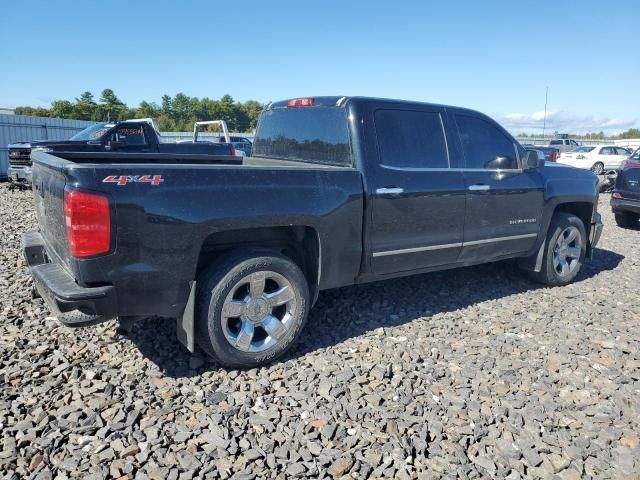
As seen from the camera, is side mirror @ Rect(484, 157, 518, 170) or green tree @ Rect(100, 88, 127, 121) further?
green tree @ Rect(100, 88, 127, 121)

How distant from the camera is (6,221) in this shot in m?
8.72

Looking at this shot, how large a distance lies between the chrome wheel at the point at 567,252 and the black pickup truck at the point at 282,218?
40cm

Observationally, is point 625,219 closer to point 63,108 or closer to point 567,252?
point 567,252

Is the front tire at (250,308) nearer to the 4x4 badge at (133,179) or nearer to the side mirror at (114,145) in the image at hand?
the 4x4 badge at (133,179)

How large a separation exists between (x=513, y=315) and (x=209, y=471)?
333cm

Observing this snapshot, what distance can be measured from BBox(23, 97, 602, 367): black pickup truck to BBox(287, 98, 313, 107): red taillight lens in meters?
0.03

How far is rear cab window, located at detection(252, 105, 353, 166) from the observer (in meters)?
4.05

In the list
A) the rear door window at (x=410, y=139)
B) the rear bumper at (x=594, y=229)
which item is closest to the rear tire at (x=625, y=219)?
the rear bumper at (x=594, y=229)

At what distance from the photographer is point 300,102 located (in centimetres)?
455

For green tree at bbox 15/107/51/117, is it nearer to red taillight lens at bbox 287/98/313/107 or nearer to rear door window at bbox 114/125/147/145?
rear door window at bbox 114/125/147/145

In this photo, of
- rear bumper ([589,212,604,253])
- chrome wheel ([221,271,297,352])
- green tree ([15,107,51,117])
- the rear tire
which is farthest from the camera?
green tree ([15,107,51,117])

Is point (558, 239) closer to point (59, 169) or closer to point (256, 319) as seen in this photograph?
point (256, 319)

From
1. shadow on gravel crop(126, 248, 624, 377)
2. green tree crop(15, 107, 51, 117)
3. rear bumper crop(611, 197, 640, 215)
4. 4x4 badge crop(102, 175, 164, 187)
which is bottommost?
shadow on gravel crop(126, 248, 624, 377)

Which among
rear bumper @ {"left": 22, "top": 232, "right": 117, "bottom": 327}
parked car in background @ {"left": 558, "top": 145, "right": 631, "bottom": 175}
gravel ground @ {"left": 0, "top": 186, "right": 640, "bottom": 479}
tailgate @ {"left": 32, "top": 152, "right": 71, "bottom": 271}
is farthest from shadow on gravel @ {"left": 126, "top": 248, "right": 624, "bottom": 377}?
parked car in background @ {"left": 558, "top": 145, "right": 631, "bottom": 175}
